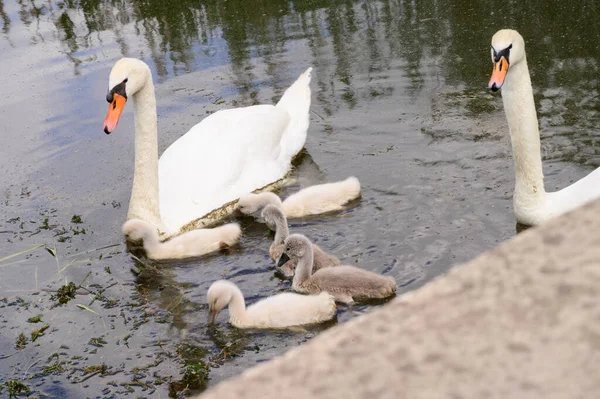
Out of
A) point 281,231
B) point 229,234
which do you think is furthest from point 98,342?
point 281,231

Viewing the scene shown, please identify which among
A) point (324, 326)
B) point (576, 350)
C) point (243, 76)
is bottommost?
point (324, 326)

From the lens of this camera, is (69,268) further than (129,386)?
Yes

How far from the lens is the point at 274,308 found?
469 cm

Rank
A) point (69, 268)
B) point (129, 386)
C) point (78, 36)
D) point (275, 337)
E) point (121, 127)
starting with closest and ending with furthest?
point (129, 386) < point (275, 337) < point (69, 268) < point (121, 127) < point (78, 36)

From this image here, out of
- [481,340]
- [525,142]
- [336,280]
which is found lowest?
[336,280]

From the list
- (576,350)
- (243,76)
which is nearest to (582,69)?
(243,76)

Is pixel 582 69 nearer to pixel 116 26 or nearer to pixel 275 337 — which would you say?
pixel 275 337

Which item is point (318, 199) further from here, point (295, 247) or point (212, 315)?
point (212, 315)

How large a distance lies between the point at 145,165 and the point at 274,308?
2067 millimetres

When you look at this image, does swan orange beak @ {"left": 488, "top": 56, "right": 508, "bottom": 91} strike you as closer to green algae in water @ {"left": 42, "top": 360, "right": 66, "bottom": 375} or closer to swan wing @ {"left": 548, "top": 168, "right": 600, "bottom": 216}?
swan wing @ {"left": 548, "top": 168, "right": 600, "bottom": 216}

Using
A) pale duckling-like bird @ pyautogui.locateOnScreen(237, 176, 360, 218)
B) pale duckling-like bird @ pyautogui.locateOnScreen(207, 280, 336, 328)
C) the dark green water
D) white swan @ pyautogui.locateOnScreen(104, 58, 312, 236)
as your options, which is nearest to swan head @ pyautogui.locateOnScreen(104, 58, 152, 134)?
white swan @ pyautogui.locateOnScreen(104, 58, 312, 236)

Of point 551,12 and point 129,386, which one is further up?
point 551,12

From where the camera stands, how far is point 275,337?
15.5 feet

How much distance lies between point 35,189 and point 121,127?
5.78 feet
